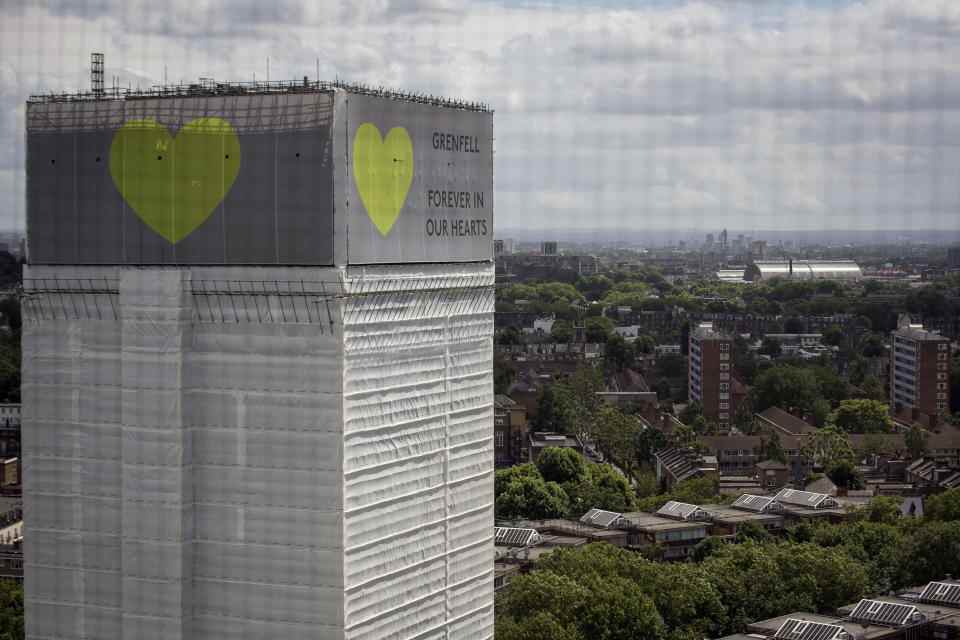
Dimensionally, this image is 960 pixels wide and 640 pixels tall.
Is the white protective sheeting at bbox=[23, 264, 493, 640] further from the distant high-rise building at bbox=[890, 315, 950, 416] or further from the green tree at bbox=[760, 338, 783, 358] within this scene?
the green tree at bbox=[760, 338, 783, 358]

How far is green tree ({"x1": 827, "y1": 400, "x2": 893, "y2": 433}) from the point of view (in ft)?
315

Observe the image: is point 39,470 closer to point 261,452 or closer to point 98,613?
point 98,613

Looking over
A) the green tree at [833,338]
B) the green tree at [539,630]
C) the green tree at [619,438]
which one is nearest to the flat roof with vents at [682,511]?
the green tree at [539,630]

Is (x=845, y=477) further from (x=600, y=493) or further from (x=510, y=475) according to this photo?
(x=510, y=475)

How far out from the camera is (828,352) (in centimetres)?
13325

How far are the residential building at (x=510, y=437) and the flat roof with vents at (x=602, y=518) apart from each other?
76.9 ft

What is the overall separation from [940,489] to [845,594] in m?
23.5

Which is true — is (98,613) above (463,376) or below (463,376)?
below

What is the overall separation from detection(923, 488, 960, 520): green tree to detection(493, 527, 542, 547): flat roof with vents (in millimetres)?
14919

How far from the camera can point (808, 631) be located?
4534 cm

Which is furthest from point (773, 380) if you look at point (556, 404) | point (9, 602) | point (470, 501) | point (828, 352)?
point (470, 501)

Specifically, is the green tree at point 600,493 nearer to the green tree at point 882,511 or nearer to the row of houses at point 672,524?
the row of houses at point 672,524

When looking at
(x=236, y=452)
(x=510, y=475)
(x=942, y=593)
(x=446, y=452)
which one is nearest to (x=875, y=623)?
(x=942, y=593)

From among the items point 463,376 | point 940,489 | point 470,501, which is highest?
point 463,376
